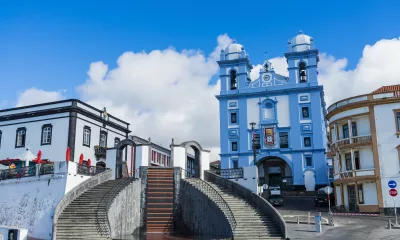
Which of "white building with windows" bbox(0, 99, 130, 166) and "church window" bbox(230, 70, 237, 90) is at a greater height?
"church window" bbox(230, 70, 237, 90)

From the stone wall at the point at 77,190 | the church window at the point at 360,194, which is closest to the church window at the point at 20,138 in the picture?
the stone wall at the point at 77,190

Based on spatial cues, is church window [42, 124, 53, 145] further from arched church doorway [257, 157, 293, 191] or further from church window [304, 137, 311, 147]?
church window [304, 137, 311, 147]

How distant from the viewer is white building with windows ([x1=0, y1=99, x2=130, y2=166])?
35.1 metres

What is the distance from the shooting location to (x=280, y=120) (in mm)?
51438

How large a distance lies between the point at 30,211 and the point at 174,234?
29.2 ft

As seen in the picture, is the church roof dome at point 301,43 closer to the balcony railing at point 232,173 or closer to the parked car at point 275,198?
the parked car at point 275,198

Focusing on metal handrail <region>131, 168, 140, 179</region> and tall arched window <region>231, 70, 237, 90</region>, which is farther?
tall arched window <region>231, 70, 237, 90</region>

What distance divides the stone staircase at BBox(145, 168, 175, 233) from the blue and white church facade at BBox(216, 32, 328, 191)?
25.0m

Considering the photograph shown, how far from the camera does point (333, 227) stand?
22.8 meters

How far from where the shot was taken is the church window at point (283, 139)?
50.9 metres

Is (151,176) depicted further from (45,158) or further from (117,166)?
(45,158)

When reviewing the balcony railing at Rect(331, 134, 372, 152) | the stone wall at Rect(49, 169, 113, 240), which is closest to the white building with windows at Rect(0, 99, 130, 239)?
the stone wall at Rect(49, 169, 113, 240)

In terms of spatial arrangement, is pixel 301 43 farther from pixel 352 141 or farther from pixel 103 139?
pixel 103 139

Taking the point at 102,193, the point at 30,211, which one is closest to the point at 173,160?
the point at 102,193
